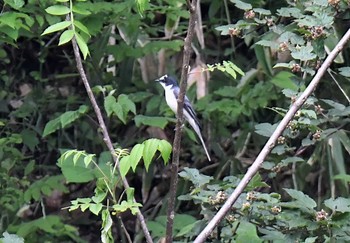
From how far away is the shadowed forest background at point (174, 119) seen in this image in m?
3.12

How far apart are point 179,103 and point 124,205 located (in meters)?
0.39

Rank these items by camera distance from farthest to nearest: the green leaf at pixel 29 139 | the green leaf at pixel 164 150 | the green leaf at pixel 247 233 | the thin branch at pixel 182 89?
the green leaf at pixel 29 139
the green leaf at pixel 247 233
the green leaf at pixel 164 150
the thin branch at pixel 182 89

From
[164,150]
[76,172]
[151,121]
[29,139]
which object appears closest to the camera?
[164,150]

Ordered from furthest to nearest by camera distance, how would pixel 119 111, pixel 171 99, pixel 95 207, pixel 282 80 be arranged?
pixel 282 80
pixel 171 99
pixel 119 111
pixel 95 207

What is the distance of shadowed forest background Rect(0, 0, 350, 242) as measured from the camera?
123 inches

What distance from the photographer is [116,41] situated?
548 centimetres

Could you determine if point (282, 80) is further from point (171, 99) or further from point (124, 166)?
point (124, 166)

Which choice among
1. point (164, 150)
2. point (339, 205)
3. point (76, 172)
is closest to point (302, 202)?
point (339, 205)

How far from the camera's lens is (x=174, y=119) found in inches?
186

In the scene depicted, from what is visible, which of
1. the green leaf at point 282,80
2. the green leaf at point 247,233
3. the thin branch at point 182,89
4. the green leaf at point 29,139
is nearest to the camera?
the thin branch at point 182,89

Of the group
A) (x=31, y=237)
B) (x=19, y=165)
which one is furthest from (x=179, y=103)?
(x=19, y=165)

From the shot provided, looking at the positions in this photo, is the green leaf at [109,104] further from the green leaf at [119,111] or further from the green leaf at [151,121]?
Result: the green leaf at [151,121]

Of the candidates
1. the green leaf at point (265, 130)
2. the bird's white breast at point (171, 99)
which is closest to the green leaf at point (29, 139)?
the bird's white breast at point (171, 99)

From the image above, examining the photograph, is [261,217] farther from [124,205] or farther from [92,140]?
[92,140]
